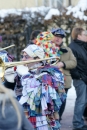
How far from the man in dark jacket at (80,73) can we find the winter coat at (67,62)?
7.5 inches

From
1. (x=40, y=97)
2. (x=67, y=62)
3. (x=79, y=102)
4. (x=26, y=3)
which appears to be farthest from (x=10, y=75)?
(x=26, y=3)

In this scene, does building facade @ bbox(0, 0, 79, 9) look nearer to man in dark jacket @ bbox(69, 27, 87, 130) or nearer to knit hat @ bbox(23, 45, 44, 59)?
man in dark jacket @ bbox(69, 27, 87, 130)

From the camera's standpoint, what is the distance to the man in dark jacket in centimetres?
733

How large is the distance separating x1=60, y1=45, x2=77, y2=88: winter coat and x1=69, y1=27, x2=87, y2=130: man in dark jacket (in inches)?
7.5

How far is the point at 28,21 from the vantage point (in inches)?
591

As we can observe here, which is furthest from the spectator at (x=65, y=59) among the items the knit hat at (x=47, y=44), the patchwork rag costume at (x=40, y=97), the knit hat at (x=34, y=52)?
the patchwork rag costume at (x=40, y=97)

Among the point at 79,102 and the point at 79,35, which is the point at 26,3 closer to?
the point at 79,35

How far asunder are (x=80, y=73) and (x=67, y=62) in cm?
36

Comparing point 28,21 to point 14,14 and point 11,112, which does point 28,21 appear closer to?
point 14,14

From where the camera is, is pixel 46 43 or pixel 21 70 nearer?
pixel 21 70

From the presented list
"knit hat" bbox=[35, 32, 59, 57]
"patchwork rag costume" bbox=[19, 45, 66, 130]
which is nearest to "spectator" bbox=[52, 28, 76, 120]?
"knit hat" bbox=[35, 32, 59, 57]

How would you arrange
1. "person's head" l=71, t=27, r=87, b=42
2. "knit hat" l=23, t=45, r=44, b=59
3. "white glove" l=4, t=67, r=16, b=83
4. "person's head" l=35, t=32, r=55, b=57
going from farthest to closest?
"person's head" l=71, t=27, r=87, b=42 < "person's head" l=35, t=32, r=55, b=57 < "knit hat" l=23, t=45, r=44, b=59 < "white glove" l=4, t=67, r=16, b=83

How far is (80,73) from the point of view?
7.33m

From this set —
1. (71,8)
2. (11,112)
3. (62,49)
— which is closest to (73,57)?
(62,49)
